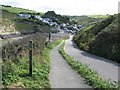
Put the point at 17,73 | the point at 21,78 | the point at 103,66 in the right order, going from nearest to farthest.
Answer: the point at 21,78, the point at 17,73, the point at 103,66

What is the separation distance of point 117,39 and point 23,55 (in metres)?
20.5

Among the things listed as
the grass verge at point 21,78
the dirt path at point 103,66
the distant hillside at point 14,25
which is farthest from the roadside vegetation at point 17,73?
the distant hillside at point 14,25

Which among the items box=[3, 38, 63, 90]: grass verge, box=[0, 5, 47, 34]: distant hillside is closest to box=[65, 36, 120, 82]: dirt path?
box=[3, 38, 63, 90]: grass verge

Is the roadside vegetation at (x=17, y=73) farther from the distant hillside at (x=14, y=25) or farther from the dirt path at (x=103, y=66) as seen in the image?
the distant hillside at (x=14, y=25)

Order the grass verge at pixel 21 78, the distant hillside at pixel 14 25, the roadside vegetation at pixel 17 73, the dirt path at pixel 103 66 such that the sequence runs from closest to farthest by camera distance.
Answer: the grass verge at pixel 21 78, the roadside vegetation at pixel 17 73, the dirt path at pixel 103 66, the distant hillside at pixel 14 25

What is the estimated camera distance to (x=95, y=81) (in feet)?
46.8

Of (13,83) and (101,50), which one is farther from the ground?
(13,83)

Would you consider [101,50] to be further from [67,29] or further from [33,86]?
[67,29]

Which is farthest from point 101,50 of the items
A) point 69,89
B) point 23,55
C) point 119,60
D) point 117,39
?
point 69,89

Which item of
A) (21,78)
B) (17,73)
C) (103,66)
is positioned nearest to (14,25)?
(103,66)

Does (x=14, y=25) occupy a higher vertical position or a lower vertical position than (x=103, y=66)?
higher

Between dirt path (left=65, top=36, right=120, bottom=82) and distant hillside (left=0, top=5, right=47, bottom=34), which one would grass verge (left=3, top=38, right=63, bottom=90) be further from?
distant hillside (left=0, top=5, right=47, bottom=34)

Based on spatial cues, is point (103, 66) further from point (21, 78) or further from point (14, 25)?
point (14, 25)

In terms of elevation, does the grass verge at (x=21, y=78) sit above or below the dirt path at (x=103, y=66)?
above
